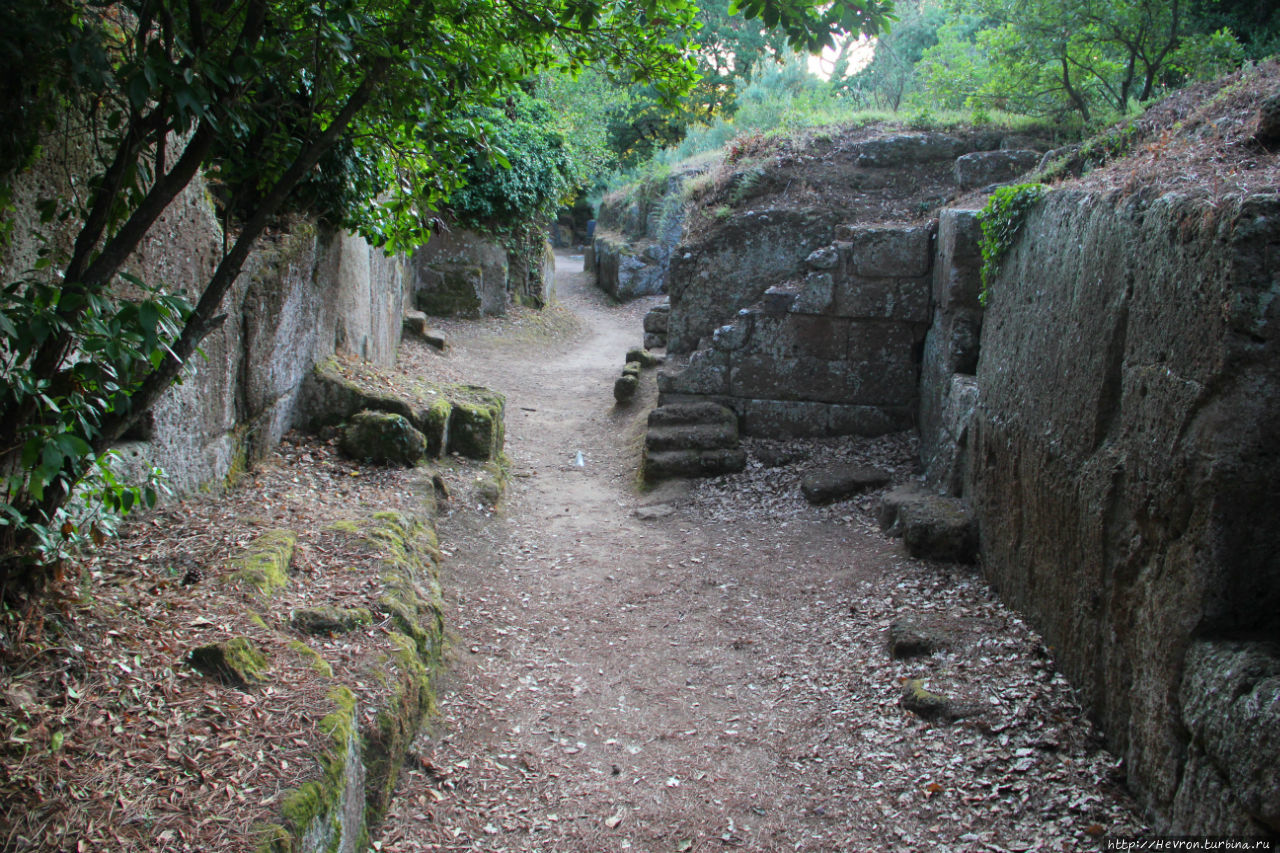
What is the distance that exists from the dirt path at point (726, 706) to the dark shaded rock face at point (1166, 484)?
39cm

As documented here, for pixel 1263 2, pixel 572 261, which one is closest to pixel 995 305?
pixel 1263 2

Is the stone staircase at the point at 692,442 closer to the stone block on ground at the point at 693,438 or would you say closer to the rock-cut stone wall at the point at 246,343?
the stone block on ground at the point at 693,438

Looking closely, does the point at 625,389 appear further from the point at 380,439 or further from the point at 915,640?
the point at 915,640

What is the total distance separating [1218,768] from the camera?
264 cm

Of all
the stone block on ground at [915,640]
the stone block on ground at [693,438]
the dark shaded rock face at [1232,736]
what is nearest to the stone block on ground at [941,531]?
the stone block on ground at [915,640]

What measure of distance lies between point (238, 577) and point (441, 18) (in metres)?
2.69

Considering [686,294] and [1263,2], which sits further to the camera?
[686,294]

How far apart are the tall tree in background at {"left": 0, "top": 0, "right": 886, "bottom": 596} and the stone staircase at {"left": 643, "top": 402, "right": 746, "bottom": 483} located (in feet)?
15.0

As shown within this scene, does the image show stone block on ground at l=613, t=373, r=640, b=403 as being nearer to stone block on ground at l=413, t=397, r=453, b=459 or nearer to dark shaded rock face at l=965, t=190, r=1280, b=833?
stone block on ground at l=413, t=397, r=453, b=459

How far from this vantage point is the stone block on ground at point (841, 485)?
7402mm

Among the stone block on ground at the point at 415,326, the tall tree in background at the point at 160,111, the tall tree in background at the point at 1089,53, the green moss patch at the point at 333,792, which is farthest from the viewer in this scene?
the stone block on ground at the point at 415,326

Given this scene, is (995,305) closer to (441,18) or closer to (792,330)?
(792,330)

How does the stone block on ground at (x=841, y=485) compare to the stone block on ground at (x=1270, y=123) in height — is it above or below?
below

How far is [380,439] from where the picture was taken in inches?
262
